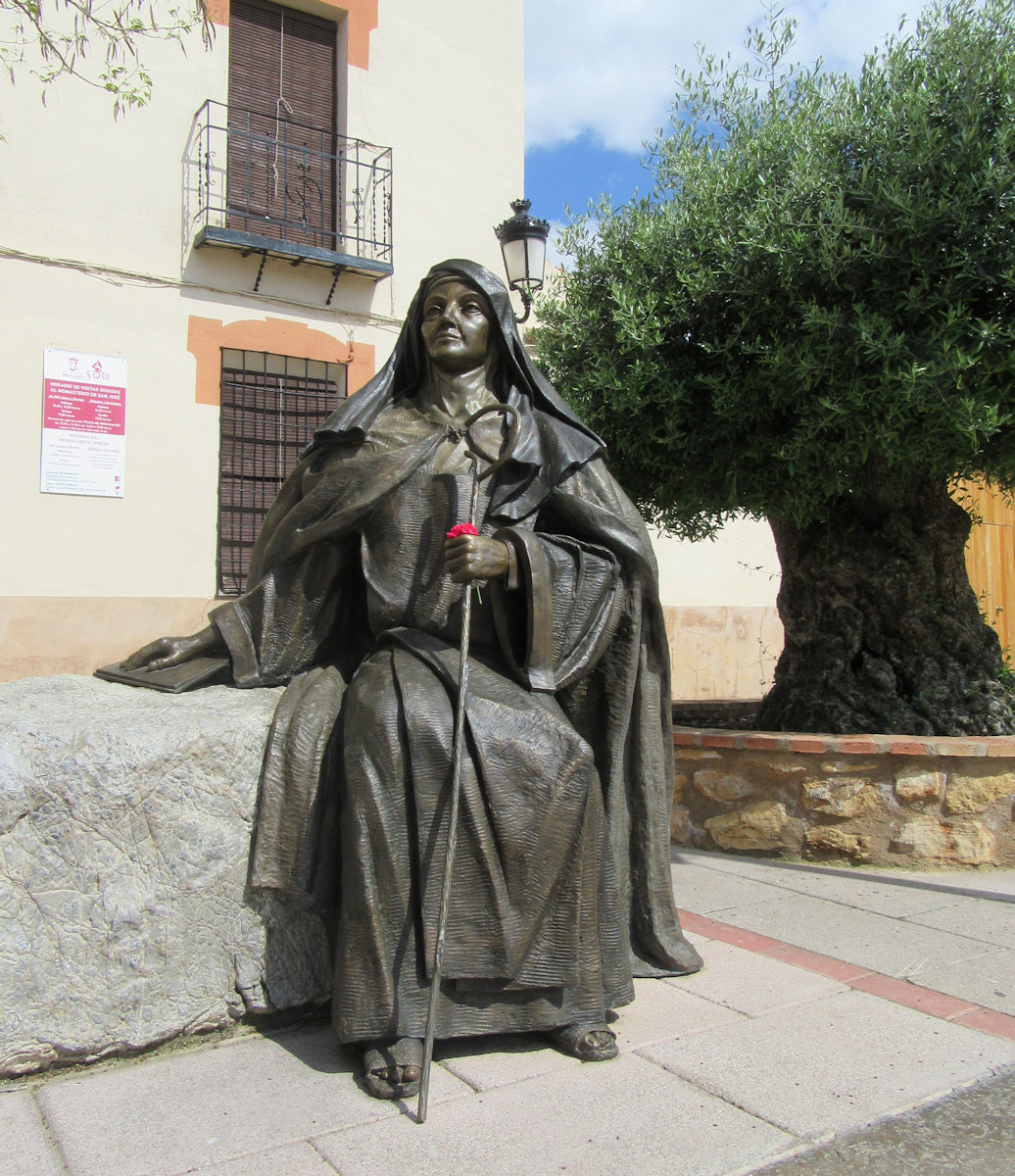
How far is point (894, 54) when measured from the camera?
505 cm

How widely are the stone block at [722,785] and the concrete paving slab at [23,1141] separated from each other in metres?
3.50

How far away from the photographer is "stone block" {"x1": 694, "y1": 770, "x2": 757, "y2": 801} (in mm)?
5086

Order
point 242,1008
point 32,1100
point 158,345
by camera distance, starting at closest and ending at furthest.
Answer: point 32,1100, point 242,1008, point 158,345

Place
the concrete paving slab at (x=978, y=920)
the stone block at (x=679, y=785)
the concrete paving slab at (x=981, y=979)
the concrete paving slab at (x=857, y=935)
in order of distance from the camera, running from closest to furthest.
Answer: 1. the concrete paving slab at (x=981, y=979)
2. the concrete paving slab at (x=857, y=935)
3. the concrete paving slab at (x=978, y=920)
4. the stone block at (x=679, y=785)

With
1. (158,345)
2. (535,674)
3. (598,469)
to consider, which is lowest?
(535,674)

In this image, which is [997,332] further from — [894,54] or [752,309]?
[894,54]

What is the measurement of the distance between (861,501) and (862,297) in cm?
127

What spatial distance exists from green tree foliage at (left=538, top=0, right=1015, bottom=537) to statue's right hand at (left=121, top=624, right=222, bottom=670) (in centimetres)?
273

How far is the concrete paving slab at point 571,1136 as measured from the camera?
82.7 inches

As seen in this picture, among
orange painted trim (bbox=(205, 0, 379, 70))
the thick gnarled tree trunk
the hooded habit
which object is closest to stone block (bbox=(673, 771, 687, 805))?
the thick gnarled tree trunk

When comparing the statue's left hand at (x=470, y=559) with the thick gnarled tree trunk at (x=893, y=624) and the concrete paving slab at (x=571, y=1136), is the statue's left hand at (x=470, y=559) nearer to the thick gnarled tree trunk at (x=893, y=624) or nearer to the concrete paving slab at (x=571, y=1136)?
the concrete paving slab at (x=571, y=1136)

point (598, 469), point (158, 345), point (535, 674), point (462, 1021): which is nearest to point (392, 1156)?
point (462, 1021)

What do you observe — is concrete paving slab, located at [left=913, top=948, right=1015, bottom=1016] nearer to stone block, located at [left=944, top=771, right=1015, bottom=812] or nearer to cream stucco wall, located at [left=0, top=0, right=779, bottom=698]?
stone block, located at [left=944, top=771, right=1015, bottom=812]

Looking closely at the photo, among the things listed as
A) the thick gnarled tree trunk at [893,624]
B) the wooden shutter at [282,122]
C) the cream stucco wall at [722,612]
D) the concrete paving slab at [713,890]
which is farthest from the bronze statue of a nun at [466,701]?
the cream stucco wall at [722,612]
